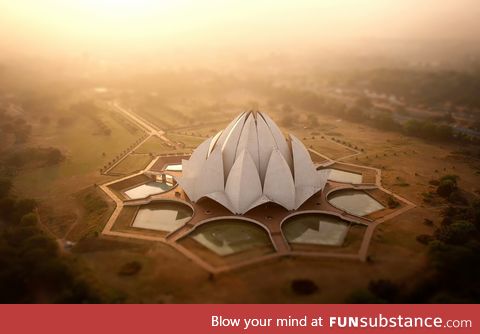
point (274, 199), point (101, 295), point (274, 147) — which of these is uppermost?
point (274, 147)

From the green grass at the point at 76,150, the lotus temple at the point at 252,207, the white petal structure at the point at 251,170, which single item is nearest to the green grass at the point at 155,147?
the green grass at the point at 76,150

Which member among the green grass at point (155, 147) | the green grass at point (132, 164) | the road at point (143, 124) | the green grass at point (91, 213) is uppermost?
the road at point (143, 124)

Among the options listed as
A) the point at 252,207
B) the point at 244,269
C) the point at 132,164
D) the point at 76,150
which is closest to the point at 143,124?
the point at 76,150

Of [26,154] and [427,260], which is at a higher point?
[26,154]

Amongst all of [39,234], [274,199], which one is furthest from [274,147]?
[39,234]

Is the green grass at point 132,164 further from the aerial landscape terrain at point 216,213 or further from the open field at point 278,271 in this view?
the open field at point 278,271

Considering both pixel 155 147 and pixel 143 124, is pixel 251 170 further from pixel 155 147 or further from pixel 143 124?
pixel 143 124

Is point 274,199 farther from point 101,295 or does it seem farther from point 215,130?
point 215,130
